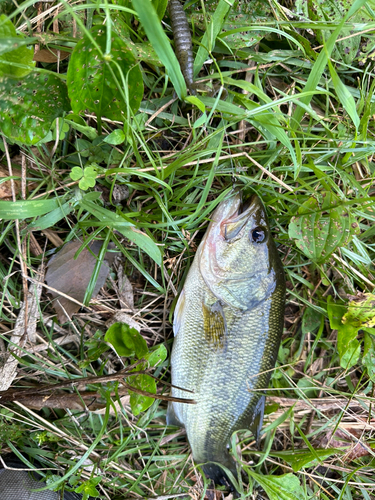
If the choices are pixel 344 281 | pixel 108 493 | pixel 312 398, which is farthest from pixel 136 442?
→ pixel 344 281

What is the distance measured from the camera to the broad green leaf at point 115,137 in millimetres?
1938

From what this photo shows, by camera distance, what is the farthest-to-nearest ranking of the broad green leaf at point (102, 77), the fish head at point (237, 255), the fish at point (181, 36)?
1. the fish head at point (237, 255)
2. the fish at point (181, 36)
3. the broad green leaf at point (102, 77)

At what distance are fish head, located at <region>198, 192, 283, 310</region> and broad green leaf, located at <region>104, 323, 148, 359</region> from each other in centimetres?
58

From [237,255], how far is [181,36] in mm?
1344

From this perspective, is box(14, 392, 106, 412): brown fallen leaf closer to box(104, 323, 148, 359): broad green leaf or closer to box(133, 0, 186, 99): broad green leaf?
box(104, 323, 148, 359): broad green leaf

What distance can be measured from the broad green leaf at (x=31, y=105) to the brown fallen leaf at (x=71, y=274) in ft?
2.32

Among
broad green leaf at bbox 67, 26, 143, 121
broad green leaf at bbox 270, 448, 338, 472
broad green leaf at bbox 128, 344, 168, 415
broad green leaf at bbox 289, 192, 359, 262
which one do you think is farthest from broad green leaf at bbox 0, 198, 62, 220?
broad green leaf at bbox 270, 448, 338, 472

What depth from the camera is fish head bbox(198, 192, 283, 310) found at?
213 cm

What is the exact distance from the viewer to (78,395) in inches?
86.4

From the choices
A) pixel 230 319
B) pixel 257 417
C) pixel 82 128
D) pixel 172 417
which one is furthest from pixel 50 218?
pixel 257 417

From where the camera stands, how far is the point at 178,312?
2.26 meters

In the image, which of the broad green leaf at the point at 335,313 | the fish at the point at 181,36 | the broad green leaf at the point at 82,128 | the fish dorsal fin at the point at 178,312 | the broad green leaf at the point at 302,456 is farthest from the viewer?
the broad green leaf at the point at 335,313

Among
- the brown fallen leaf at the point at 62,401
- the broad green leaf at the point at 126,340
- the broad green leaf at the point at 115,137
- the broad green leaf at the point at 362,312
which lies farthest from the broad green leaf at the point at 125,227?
the broad green leaf at the point at 362,312

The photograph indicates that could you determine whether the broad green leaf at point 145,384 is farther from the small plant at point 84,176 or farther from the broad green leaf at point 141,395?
the small plant at point 84,176
